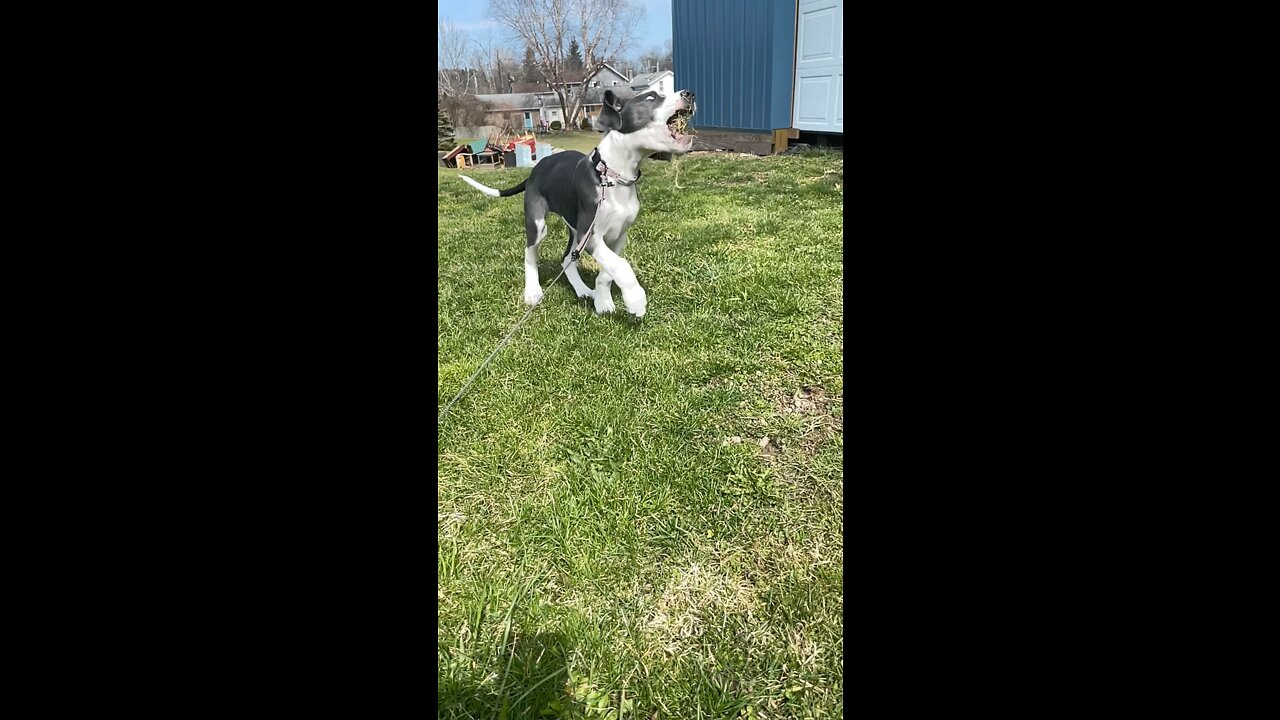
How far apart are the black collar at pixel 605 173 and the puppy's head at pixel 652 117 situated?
16 cm

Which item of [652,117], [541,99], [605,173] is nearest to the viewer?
[541,99]

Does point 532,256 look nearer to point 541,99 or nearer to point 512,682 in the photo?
point 541,99

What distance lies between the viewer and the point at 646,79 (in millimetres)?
1911

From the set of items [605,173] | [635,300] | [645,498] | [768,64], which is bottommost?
[645,498]

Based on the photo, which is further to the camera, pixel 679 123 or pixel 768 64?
pixel 768 64

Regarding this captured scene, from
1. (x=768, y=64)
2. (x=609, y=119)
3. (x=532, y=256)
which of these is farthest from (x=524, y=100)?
(x=768, y=64)

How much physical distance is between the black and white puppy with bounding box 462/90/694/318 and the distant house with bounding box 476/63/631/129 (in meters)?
0.16

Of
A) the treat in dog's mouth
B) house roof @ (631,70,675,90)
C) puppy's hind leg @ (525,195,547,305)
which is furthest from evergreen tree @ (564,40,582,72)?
puppy's hind leg @ (525,195,547,305)

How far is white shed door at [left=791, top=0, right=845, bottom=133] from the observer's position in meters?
6.00

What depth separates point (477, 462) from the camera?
6.05 ft

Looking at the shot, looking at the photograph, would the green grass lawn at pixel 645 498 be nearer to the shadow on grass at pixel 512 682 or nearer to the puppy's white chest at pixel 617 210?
the shadow on grass at pixel 512 682

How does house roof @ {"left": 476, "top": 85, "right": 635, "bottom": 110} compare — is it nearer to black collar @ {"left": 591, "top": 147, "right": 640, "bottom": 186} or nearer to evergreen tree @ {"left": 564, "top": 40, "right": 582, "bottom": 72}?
evergreen tree @ {"left": 564, "top": 40, "right": 582, "bottom": 72}

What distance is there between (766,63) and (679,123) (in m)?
5.15
